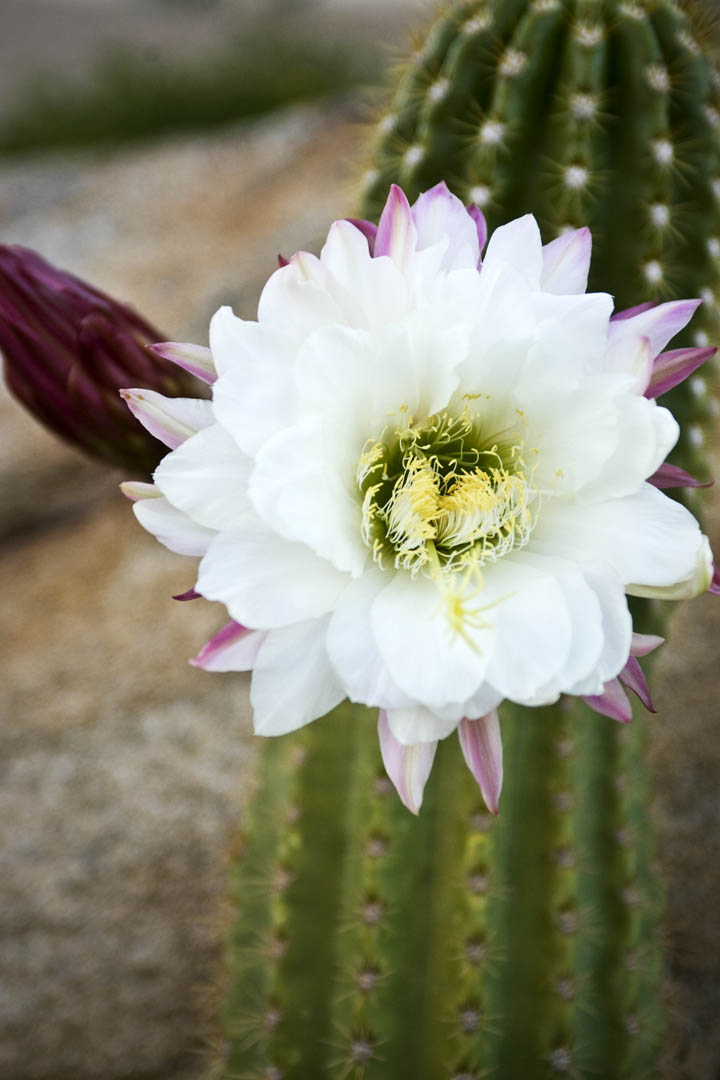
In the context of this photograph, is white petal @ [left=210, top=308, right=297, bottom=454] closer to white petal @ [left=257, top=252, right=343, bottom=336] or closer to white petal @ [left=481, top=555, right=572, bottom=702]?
white petal @ [left=257, top=252, right=343, bottom=336]

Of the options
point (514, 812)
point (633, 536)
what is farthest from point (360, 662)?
point (514, 812)

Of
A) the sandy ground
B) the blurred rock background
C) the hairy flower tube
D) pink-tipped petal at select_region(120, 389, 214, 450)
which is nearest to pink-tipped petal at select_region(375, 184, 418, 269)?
the hairy flower tube

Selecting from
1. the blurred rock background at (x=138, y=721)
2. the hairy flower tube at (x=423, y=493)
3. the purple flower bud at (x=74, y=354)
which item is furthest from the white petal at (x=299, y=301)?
the blurred rock background at (x=138, y=721)

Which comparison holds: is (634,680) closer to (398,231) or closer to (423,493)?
(423,493)

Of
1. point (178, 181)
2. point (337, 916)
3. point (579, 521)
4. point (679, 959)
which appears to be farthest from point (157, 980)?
point (178, 181)

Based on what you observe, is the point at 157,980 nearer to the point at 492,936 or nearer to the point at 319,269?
the point at 492,936
